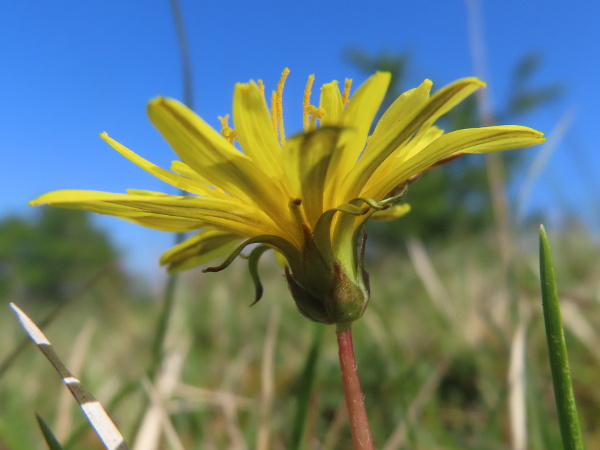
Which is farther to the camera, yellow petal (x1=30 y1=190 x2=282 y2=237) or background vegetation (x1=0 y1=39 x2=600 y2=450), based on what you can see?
background vegetation (x1=0 y1=39 x2=600 y2=450)

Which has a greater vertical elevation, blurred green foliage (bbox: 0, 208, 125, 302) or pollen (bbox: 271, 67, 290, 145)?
blurred green foliage (bbox: 0, 208, 125, 302)

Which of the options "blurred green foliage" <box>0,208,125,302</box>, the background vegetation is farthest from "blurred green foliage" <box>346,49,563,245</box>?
"blurred green foliage" <box>0,208,125,302</box>

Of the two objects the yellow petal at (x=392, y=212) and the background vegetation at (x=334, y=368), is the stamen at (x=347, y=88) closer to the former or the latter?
the yellow petal at (x=392, y=212)

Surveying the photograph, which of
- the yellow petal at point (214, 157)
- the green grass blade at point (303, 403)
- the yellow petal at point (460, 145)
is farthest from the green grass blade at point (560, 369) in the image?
the green grass blade at point (303, 403)

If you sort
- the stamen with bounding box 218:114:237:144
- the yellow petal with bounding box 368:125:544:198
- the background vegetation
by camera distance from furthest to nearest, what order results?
1. the background vegetation
2. the stamen with bounding box 218:114:237:144
3. the yellow petal with bounding box 368:125:544:198

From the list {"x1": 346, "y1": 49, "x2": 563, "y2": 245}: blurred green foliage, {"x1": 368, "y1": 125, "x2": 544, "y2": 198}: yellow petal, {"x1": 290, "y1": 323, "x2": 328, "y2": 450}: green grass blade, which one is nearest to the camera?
{"x1": 368, "y1": 125, "x2": 544, "y2": 198}: yellow petal

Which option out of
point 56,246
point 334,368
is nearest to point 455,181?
point 334,368

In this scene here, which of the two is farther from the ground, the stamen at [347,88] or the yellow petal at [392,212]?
the stamen at [347,88]

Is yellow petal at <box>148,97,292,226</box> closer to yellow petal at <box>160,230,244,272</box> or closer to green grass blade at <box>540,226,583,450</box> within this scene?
yellow petal at <box>160,230,244,272</box>
